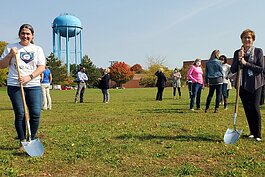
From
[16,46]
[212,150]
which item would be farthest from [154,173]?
[16,46]

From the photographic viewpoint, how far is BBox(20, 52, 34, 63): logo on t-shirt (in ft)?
17.0

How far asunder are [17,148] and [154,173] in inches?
99.7

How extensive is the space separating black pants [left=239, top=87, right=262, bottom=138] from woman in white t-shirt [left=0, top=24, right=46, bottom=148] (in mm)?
3587

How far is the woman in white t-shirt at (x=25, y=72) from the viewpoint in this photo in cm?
513

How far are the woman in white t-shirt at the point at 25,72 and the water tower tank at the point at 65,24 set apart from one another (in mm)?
68675

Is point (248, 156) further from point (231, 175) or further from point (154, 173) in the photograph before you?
point (154, 173)

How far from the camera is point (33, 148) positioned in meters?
4.99

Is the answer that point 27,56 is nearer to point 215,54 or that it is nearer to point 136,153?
point 136,153

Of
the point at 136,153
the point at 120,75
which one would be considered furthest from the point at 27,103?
the point at 120,75

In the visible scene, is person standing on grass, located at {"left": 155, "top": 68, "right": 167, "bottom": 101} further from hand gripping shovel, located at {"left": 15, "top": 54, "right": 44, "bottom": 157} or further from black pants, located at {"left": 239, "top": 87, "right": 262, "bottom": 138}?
hand gripping shovel, located at {"left": 15, "top": 54, "right": 44, "bottom": 157}

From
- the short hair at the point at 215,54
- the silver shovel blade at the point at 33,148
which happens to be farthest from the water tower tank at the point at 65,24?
the silver shovel blade at the point at 33,148

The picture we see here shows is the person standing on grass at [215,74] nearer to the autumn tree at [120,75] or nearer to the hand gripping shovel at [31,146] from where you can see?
the hand gripping shovel at [31,146]

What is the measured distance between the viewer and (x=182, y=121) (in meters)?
8.47

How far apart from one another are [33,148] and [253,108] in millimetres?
3788
